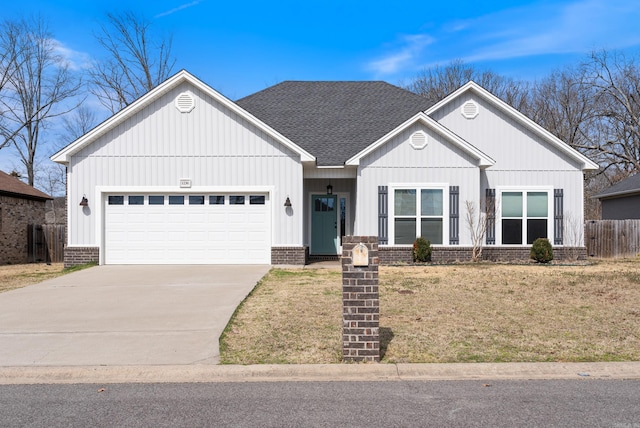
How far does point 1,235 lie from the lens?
62.8ft

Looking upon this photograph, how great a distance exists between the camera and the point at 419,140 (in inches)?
630

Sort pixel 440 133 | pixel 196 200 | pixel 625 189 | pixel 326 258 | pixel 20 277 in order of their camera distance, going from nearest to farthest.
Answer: pixel 20 277, pixel 196 200, pixel 440 133, pixel 326 258, pixel 625 189

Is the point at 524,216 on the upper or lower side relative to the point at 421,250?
upper

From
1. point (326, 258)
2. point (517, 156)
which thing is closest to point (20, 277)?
point (326, 258)

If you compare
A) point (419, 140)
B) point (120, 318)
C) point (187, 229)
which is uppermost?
point (419, 140)

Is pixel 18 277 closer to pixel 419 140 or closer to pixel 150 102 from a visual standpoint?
pixel 150 102

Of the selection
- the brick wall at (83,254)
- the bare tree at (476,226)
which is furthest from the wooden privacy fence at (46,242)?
the bare tree at (476,226)

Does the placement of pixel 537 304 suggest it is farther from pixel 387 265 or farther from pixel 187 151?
pixel 187 151

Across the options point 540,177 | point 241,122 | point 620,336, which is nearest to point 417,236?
point 540,177

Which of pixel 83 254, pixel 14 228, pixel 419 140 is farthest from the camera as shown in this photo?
pixel 14 228

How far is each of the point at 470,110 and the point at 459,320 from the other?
11687 millimetres

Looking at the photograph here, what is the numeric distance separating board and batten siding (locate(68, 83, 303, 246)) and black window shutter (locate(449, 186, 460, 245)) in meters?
4.91

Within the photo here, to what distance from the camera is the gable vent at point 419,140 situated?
52.4 feet

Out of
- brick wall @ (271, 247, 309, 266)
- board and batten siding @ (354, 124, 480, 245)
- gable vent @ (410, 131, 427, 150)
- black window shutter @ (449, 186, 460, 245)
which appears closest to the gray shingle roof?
board and batten siding @ (354, 124, 480, 245)
